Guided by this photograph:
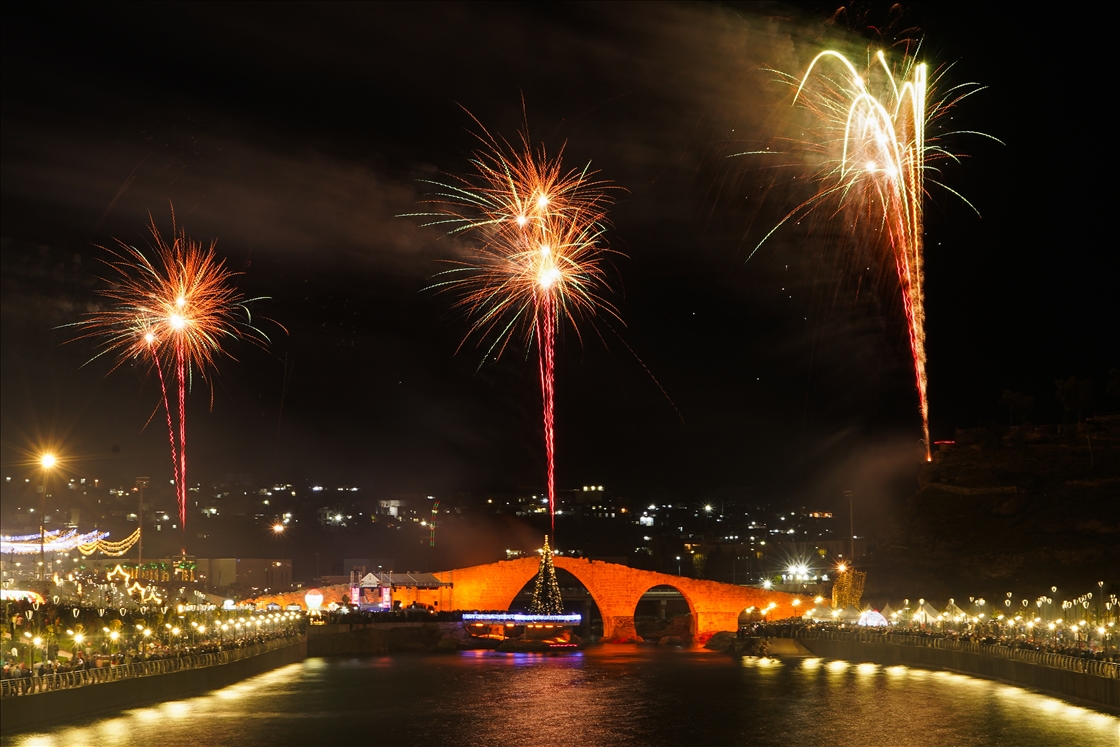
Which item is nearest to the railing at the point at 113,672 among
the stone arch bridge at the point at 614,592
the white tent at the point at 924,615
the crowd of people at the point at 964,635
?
the crowd of people at the point at 964,635

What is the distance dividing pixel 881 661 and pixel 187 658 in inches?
1163

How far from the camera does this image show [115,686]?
95.0 feet

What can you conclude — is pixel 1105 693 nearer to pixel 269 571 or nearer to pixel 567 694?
pixel 567 694

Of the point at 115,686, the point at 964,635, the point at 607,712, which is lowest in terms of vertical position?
the point at 607,712

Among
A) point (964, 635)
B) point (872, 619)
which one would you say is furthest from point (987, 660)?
point (872, 619)

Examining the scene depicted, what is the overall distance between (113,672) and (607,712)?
530 inches

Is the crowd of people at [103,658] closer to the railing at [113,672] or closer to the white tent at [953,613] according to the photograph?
the railing at [113,672]

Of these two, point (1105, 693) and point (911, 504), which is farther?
point (911, 504)

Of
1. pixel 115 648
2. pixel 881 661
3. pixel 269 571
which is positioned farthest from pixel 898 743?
pixel 269 571

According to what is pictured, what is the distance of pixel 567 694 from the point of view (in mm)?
35562

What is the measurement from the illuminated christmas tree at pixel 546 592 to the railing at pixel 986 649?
16782mm

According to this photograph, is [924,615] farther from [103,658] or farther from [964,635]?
[103,658]

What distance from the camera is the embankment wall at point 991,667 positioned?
28.6m

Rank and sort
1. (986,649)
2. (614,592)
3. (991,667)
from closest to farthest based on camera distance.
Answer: (991,667) → (986,649) → (614,592)
